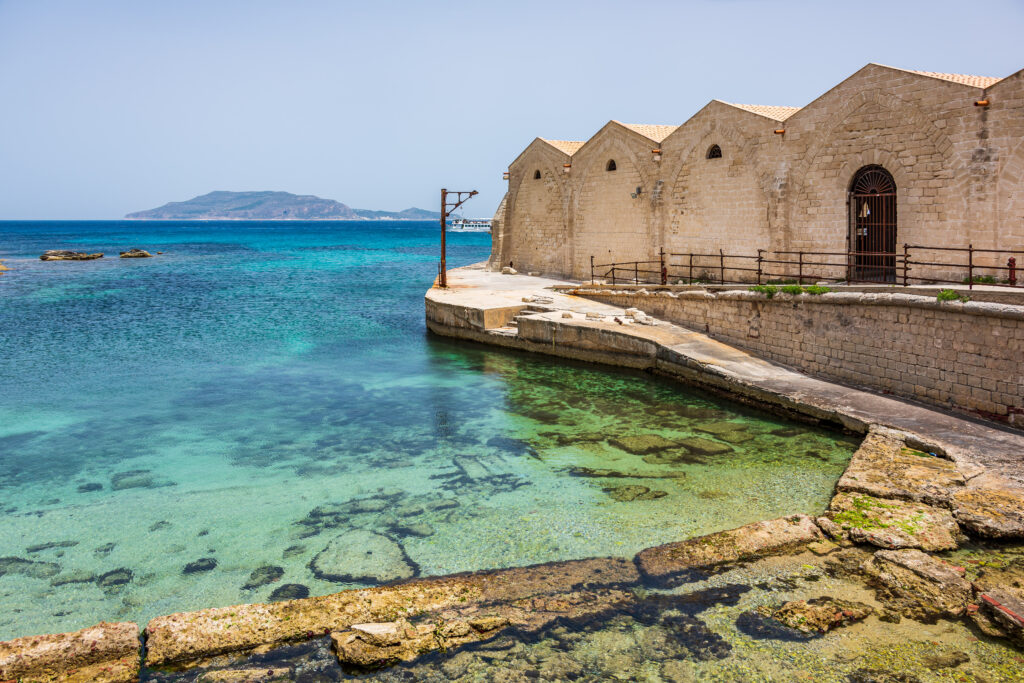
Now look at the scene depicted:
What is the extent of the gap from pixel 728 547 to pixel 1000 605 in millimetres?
2349

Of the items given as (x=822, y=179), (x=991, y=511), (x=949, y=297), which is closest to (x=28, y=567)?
(x=991, y=511)

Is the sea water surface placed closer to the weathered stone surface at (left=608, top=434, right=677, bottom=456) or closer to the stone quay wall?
the weathered stone surface at (left=608, top=434, right=677, bottom=456)

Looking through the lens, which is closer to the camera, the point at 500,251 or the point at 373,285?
the point at 500,251

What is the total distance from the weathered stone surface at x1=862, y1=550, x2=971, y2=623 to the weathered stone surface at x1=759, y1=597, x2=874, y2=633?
0.34 m

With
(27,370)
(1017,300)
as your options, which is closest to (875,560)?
(1017,300)

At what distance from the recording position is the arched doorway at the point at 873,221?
15820mm

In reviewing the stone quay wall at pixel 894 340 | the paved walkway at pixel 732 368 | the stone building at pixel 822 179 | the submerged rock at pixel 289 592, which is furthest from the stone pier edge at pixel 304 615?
the stone building at pixel 822 179

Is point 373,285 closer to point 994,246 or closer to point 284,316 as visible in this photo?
point 284,316

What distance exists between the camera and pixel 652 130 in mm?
23234

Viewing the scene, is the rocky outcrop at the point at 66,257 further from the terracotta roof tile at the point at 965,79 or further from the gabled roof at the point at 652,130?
the terracotta roof tile at the point at 965,79

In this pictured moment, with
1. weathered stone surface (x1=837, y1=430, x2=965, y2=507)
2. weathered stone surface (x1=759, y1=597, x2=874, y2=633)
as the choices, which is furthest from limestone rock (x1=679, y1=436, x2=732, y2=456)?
weathered stone surface (x1=759, y1=597, x2=874, y2=633)

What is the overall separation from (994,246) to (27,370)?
21.6 metres

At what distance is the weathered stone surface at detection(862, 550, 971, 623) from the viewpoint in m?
6.66

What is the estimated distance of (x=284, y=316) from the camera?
28.9 meters
